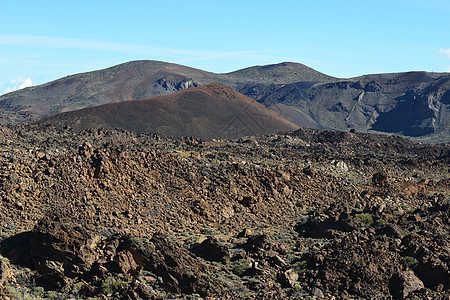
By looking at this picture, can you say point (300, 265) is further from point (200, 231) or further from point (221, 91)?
point (221, 91)

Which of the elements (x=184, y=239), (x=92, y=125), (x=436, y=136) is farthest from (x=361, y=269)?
(x=436, y=136)

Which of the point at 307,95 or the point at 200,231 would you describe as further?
the point at 307,95

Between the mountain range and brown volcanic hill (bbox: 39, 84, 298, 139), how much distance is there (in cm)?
2617

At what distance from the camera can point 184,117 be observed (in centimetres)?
7200

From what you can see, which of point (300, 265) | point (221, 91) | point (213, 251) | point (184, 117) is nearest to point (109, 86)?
point (221, 91)

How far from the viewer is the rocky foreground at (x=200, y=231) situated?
1703cm

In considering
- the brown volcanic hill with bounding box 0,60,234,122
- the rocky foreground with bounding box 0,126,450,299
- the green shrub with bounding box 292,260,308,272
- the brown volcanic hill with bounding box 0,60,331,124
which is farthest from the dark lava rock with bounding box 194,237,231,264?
the brown volcanic hill with bounding box 0,60,234,122

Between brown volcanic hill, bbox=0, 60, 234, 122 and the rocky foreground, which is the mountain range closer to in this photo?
brown volcanic hill, bbox=0, 60, 234, 122

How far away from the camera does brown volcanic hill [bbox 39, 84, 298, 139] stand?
2638 inches

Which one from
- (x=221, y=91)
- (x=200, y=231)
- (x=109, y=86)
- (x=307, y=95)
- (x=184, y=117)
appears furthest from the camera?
(x=109, y=86)

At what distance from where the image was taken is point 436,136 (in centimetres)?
10231

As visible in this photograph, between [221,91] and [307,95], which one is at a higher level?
[307,95]

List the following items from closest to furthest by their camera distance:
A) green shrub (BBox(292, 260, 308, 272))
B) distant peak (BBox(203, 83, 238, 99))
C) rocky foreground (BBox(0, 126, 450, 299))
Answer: rocky foreground (BBox(0, 126, 450, 299)), green shrub (BBox(292, 260, 308, 272)), distant peak (BBox(203, 83, 238, 99))

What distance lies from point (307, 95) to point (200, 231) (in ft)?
390
